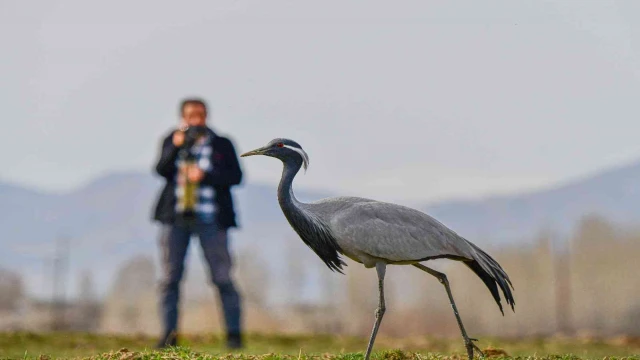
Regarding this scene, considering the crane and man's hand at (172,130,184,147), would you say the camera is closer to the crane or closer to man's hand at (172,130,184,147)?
man's hand at (172,130,184,147)

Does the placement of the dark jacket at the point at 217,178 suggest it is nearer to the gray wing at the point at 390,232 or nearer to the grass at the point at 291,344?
the grass at the point at 291,344

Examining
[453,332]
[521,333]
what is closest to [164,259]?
[453,332]

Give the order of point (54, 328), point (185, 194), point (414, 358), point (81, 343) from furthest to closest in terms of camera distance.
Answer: point (54, 328) < point (81, 343) < point (185, 194) < point (414, 358)

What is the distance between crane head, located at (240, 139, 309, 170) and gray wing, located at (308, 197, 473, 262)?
1.82ft

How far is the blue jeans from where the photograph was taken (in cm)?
1480

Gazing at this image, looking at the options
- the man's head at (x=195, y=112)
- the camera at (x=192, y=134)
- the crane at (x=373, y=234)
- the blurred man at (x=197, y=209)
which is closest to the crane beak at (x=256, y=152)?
the crane at (x=373, y=234)

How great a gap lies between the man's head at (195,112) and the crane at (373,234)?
219 inches

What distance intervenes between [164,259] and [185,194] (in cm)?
107

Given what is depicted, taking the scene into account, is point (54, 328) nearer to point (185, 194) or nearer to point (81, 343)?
point (81, 343)

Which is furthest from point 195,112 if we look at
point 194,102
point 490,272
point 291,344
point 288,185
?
point 490,272

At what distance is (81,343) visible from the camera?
1650cm

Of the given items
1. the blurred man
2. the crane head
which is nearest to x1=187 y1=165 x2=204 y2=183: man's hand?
the blurred man

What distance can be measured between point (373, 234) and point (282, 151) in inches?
52.7

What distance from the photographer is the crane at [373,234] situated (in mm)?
9344
